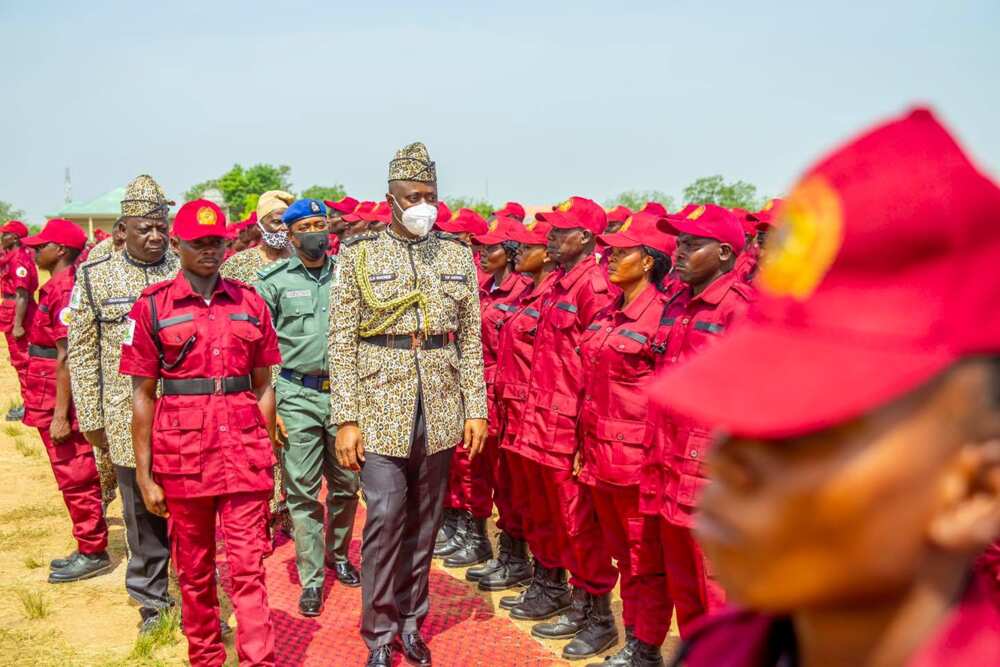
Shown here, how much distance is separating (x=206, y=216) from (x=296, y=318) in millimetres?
1440

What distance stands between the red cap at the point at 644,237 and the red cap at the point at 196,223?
1.95 metres

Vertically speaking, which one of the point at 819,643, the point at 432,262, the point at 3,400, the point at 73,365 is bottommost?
the point at 3,400

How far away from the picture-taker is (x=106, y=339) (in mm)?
4969

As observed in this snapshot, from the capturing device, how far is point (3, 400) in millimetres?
12523

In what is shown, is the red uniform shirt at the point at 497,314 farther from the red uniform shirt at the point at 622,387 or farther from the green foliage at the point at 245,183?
the green foliage at the point at 245,183

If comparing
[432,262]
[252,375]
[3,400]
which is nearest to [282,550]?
[252,375]

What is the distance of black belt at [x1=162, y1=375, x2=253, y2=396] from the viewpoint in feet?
13.0

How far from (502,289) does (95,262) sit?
2.96m

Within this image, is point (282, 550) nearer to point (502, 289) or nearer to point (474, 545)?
point (474, 545)

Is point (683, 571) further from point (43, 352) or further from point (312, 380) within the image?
point (43, 352)

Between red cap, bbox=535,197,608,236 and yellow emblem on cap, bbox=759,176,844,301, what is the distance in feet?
14.4

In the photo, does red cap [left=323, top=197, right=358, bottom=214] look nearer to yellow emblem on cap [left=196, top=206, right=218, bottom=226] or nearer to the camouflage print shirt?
the camouflage print shirt

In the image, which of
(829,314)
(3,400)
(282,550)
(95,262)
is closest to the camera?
(829,314)

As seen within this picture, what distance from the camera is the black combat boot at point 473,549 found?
616 centimetres
